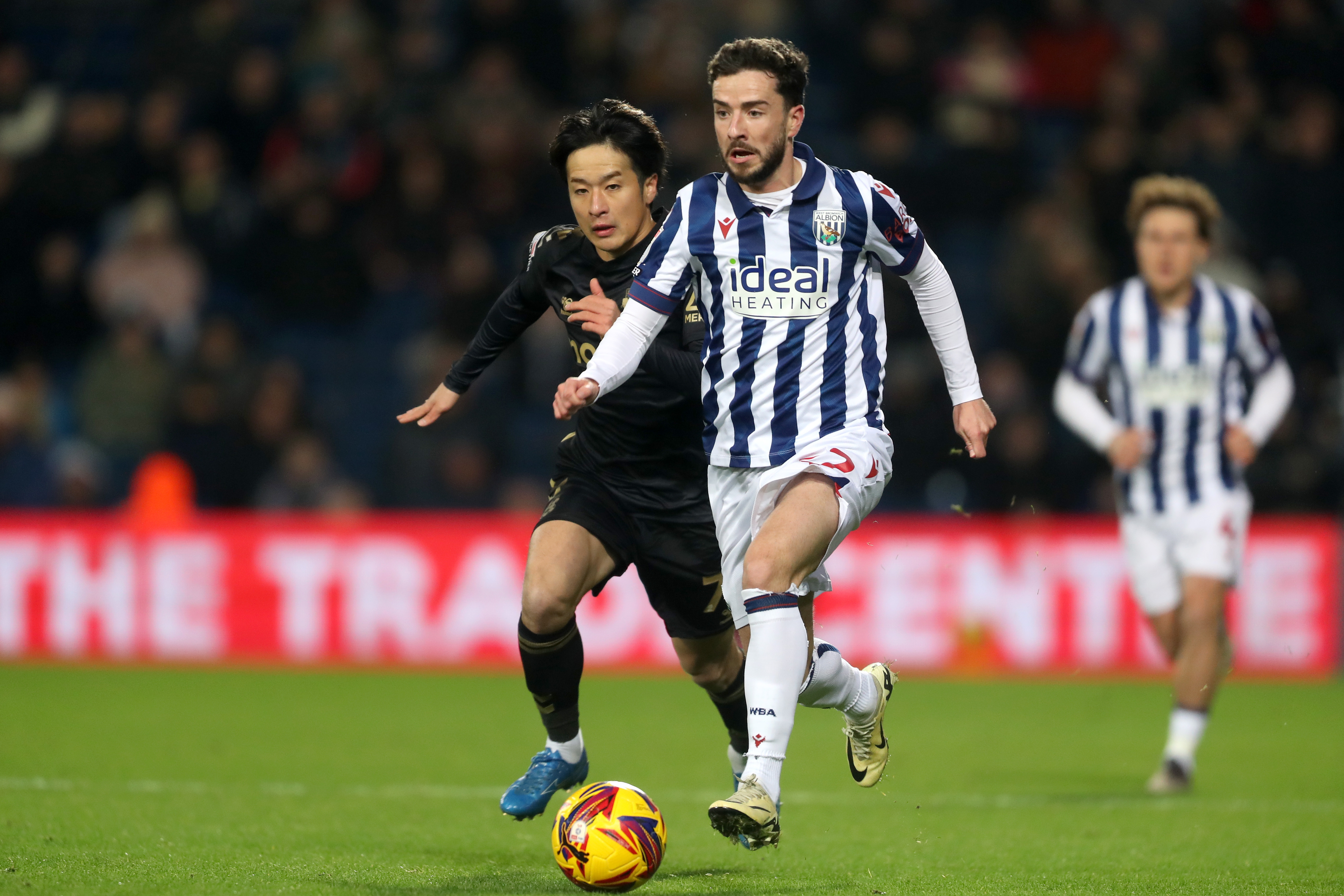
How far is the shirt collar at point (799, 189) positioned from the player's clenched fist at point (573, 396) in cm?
73

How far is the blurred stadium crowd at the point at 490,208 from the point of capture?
42.1 feet

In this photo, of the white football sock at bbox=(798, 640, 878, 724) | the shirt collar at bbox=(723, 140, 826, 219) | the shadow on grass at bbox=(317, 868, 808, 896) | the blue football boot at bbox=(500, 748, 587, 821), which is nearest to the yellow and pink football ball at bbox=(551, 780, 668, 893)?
the shadow on grass at bbox=(317, 868, 808, 896)

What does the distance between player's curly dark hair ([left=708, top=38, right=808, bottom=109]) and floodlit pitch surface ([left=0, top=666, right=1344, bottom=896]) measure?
2341 millimetres

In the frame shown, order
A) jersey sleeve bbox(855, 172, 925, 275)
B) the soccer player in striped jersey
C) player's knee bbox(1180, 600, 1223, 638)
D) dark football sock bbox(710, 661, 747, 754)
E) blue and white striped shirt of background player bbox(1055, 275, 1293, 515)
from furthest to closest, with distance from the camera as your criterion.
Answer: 1. blue and white striped shirt of background player bbox(1055, 275, 1293, 515)
2. player's knee bbox(1180, 600, 1223, 638)
3. dark football sock bbox(710, 661, 747, 754)
4. jersey sleeve bbox(855, 172, 925, 275)
5. the soccer player in striped jersey

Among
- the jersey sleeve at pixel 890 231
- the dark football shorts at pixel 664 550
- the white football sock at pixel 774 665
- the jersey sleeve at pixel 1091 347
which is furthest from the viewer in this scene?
A: the jersey sleeve at pixel 1091 347

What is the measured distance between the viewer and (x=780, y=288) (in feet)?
16.4

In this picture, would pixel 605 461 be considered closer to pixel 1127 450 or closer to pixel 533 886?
pixel 533 886

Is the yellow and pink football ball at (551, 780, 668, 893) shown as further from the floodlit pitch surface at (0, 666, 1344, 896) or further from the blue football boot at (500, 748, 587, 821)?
the blue football boot at (500, 748, 587, 821)

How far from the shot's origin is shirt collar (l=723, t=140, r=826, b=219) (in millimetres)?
5020

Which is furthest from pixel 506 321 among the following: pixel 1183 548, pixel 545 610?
pixel 1183 548

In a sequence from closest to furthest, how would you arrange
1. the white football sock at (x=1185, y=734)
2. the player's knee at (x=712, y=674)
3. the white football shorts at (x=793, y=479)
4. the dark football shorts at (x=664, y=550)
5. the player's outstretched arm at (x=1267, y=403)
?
the white football shorts at (x=793, y=479) < the dark football shorts at (x=664, y=550) < the player's knee at (x=712, y=674) < the white football sock at (x=1185, y=734) < the player's outstretched arm at (x=1267, y=403)

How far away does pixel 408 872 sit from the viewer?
498cm

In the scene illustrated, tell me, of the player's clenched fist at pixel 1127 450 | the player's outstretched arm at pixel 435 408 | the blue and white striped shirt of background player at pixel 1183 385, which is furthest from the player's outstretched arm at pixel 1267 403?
the player's outstretched arm at pixel 435 408

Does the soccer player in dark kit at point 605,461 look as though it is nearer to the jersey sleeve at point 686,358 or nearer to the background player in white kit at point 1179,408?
the jersey sleeve at point 686,358
